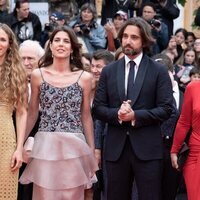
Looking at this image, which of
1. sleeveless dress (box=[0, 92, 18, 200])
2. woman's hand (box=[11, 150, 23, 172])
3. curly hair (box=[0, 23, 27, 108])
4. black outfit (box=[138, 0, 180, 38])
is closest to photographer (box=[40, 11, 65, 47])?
black outfit (box=[138, 0, 180, 38])

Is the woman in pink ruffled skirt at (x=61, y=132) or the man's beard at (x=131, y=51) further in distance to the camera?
the man's beard at (x=131, y=51)

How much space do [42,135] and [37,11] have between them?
6.74 metres

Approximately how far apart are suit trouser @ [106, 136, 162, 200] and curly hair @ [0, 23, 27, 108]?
3.61 feet

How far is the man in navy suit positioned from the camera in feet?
21.8

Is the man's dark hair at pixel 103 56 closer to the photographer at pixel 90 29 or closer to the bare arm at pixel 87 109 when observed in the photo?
the bare arm at pixel 87 109

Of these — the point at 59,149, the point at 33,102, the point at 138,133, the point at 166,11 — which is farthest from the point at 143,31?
the point at 166,11

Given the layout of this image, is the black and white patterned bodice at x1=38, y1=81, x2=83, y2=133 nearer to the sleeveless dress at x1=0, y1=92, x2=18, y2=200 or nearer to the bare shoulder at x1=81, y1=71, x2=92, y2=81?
the bare shoulder at x1=81, y1=71, x2=92, y2=81

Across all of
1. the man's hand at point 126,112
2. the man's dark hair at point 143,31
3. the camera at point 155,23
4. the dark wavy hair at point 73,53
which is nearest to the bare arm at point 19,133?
the dark wavy hair at point 73,53


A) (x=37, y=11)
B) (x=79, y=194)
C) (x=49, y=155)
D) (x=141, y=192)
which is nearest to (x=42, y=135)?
(x=49, y=155)

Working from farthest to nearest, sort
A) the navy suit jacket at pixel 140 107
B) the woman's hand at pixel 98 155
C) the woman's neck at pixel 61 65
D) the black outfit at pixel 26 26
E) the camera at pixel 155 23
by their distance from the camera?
the camera at pixel 155 23 → the black outfit at pixel 26 26 → the woman's hand at pixel 98 155 → the woman's neck at pixel 61 65 → the navy suit jacket at pixel 140 107

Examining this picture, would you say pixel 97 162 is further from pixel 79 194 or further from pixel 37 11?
pixel 37 11

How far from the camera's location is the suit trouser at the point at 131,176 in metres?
6.64

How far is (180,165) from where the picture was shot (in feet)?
22.1

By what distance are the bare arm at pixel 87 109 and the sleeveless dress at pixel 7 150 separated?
749 millimetres
